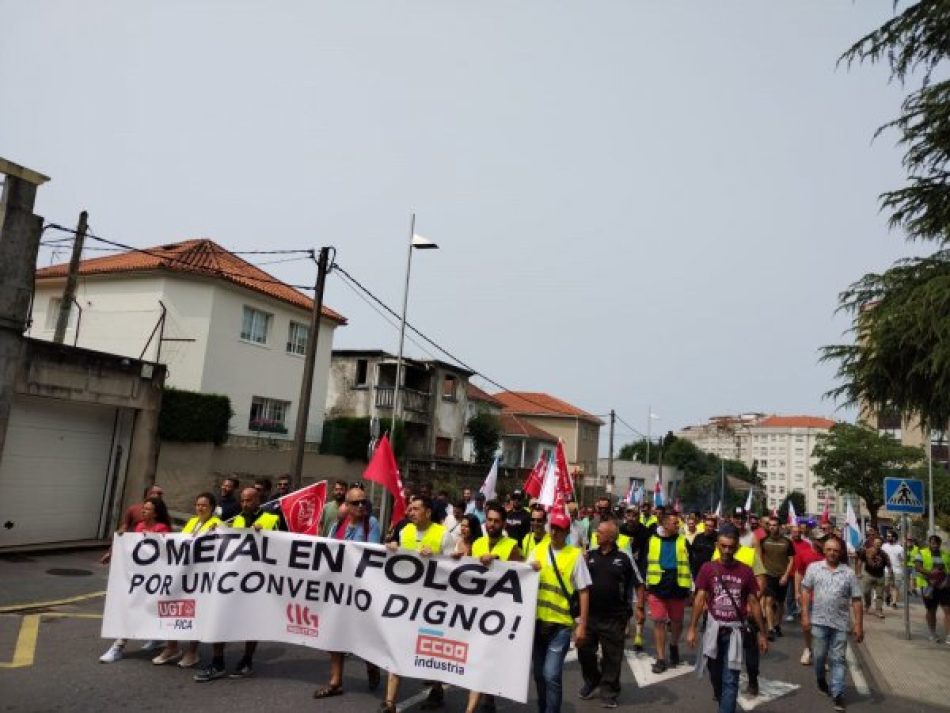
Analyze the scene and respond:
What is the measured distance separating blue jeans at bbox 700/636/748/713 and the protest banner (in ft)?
6.04

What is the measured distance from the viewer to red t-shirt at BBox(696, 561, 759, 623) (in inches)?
263

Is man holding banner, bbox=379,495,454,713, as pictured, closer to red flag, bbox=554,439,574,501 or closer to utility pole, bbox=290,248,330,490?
red flag, bbox=554,439,574,501

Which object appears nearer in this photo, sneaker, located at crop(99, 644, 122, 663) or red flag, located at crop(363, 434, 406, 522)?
sneaker, located at crop(99, 644, 122, 663)

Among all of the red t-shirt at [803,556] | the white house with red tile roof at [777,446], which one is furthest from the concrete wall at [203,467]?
the white house with red tile roof at [777,446]

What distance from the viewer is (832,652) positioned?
7812 mm

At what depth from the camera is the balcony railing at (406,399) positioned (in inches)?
1522

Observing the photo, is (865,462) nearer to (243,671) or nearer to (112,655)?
(243,671)

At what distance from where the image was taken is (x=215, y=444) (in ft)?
70.2

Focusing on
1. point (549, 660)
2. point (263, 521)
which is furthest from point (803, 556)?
point (263, 521)

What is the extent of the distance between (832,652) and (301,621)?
18.2ft

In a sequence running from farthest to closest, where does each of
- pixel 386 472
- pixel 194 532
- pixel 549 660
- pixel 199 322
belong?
pixel 199 322 → pixel 386 472 → pixel 194 532 → pixel 549 660

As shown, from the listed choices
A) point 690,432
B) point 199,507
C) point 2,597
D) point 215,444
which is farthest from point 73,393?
point 690,432

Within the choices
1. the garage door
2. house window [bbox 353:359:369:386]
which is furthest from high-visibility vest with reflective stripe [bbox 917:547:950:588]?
house window [bbox 353:359:369:386]

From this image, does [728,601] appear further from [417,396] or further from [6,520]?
[417,396]
